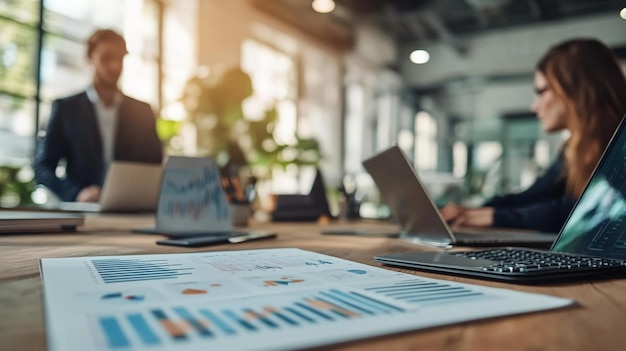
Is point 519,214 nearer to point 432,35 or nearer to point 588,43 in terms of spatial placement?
point 588,43

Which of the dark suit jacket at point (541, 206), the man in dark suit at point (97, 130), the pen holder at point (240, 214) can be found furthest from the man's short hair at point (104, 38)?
the dark suit jacket at point (541, 206)

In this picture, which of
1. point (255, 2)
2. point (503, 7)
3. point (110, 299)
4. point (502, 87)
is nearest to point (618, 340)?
point (110, 299)

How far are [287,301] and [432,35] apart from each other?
7713 millimetres

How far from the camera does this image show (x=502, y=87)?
749cm

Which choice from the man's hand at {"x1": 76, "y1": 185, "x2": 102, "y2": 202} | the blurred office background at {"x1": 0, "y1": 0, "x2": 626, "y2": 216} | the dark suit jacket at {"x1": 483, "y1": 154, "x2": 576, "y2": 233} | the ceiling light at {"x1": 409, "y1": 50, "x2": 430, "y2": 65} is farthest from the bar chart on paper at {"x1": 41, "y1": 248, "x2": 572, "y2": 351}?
the ceiling light at {"x1": 409, "y1": 50, "x2": 430, "y2": 65}

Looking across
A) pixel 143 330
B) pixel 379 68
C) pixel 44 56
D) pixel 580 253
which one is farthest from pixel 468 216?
pixel 379 68

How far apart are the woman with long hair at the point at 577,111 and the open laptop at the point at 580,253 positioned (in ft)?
2.30

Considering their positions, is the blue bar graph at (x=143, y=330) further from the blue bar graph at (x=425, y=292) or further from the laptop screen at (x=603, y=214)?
the laptop screen at (x=603, y=214)

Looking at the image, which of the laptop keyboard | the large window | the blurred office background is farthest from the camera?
the blurred office background

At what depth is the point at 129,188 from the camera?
1.71 meters

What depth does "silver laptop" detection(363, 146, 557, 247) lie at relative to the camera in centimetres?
102

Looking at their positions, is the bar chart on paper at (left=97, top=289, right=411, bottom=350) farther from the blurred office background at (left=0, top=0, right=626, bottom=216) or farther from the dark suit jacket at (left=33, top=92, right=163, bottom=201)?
the blurred office background at (left=0, top=0, right=626, bottom=216)

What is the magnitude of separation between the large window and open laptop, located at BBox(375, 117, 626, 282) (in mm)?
3423

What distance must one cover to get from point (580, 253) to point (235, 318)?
0.60m
